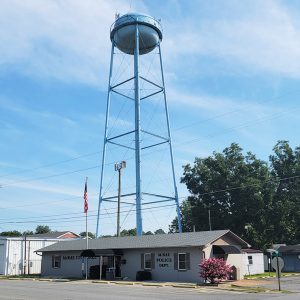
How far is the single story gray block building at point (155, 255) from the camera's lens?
106 feet

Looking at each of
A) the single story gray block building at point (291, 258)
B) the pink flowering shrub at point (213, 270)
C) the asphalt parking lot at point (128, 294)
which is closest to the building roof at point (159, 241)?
the pink flowering shrub at point (213, 270)

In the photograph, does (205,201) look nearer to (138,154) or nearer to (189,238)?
(138,154)

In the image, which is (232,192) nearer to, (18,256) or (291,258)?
(291,258)

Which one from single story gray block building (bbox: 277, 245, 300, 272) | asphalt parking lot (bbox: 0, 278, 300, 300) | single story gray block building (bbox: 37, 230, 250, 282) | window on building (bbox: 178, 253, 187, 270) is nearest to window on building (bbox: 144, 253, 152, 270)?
single story gray block building (bbox: 37, 230, 250, 282)

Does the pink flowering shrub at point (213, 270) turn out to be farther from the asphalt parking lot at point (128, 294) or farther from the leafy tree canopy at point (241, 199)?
the leafy tree canopy at point (241, 199)

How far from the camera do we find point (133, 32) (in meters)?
42.4

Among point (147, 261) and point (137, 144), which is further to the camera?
point (137, 144)

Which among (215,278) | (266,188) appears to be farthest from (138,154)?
(266,188)

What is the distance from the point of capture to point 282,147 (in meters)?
70.6

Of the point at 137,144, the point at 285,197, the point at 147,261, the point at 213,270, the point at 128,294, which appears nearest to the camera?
the point at 128,294

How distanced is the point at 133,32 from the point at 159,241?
19624mm

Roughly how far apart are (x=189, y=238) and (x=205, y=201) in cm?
2813

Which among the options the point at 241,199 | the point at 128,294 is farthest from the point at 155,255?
the point at 241,199

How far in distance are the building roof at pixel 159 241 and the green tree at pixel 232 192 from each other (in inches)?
861
